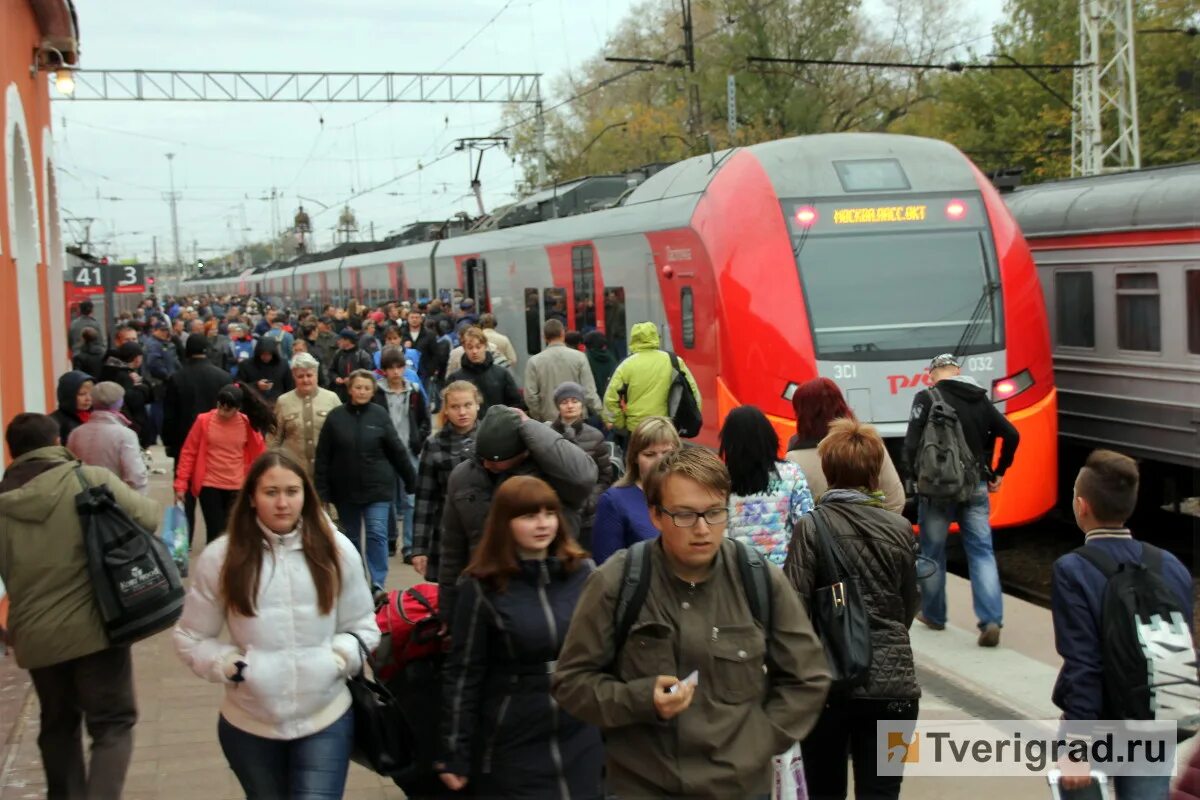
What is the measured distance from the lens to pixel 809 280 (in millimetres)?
11430

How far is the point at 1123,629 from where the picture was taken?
425 centimetres

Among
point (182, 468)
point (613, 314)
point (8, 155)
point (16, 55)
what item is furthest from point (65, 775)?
point (613, 314)

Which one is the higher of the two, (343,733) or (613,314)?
(613,314)

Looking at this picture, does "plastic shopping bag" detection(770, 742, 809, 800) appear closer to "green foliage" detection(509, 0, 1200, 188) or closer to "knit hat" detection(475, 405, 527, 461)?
"knit hat" detection(475, 405, 527, 461)

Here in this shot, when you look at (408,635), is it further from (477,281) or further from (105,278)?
(477,281)

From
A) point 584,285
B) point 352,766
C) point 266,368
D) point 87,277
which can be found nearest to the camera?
point 352,766

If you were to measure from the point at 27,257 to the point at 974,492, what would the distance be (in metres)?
9.40

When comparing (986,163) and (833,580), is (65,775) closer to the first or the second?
(833,580)

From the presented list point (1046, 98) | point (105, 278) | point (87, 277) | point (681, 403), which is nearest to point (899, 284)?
point (681, 403)

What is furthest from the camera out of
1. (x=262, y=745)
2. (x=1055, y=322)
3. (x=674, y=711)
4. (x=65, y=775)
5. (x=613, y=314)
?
(x=613, y=314)

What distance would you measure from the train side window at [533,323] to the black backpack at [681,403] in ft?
26.9

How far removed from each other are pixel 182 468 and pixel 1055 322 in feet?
27.7

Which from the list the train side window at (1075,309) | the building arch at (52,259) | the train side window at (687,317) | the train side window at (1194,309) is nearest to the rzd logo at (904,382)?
the train side window at (687,317)

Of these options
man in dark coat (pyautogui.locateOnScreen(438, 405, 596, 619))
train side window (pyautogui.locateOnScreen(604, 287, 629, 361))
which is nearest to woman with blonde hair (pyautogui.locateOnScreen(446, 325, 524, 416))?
train side window (pyautogui.locateOnScreen(604, 287, 629, 361))
